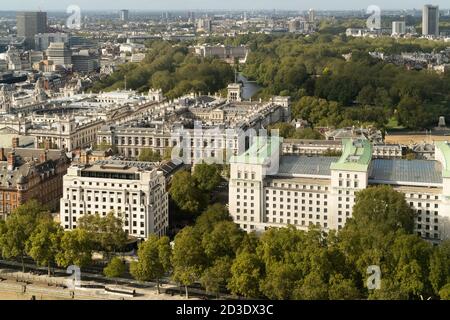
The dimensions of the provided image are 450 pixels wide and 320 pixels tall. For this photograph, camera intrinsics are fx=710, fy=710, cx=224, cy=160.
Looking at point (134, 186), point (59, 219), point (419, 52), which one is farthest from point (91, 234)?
point (419, 52)

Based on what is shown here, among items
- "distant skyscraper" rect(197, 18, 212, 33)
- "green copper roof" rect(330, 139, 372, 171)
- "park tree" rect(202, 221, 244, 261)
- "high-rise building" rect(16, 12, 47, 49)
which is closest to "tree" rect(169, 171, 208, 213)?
"green copper roof" rect(330, 139, 372, 171)

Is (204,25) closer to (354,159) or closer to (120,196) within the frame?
(354,159)

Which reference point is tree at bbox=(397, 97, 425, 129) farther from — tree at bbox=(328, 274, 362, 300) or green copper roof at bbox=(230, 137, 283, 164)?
tree at bbox=(328, 274, 362, 300)

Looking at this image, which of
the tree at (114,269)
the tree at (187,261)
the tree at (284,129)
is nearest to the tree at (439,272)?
the tree at (187,261)

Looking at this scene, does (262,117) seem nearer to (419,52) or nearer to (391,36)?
(419,52)

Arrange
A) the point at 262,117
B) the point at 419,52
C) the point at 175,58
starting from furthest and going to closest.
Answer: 1. the point at 419,52
2. the point at 175,58
3. the point at 262,117
